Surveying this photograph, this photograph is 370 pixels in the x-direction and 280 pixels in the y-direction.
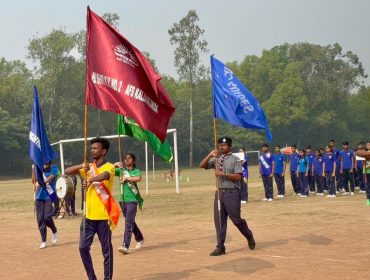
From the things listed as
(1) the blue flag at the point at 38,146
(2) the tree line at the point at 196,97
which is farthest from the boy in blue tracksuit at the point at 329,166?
(2) the tree line at the point at 196,97

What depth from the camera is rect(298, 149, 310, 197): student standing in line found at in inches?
896

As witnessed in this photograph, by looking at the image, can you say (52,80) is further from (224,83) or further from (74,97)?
(224,83)

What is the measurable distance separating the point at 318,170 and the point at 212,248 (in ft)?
42.4

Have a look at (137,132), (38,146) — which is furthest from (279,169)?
(38,146)

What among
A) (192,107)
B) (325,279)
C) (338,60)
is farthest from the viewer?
(338,60)

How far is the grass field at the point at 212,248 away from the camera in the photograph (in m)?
8.85

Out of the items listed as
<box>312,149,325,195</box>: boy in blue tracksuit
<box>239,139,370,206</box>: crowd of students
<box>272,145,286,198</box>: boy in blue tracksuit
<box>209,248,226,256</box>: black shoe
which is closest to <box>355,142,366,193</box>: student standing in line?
<box>239,139,370,206</box>: crowd of students

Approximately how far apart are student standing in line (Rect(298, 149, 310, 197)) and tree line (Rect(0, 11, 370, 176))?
141 ft

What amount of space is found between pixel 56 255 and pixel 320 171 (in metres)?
14.2

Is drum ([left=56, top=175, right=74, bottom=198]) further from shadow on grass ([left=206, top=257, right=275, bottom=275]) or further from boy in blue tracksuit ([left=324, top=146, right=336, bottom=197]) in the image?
boy in blue tracksuit ([left=324, top=146, right=336, bottom=197])

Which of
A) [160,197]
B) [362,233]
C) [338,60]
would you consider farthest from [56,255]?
[338,60]

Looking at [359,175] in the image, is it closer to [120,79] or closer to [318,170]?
[318,170]

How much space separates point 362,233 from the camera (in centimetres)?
1221

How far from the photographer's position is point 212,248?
11.1 meters
